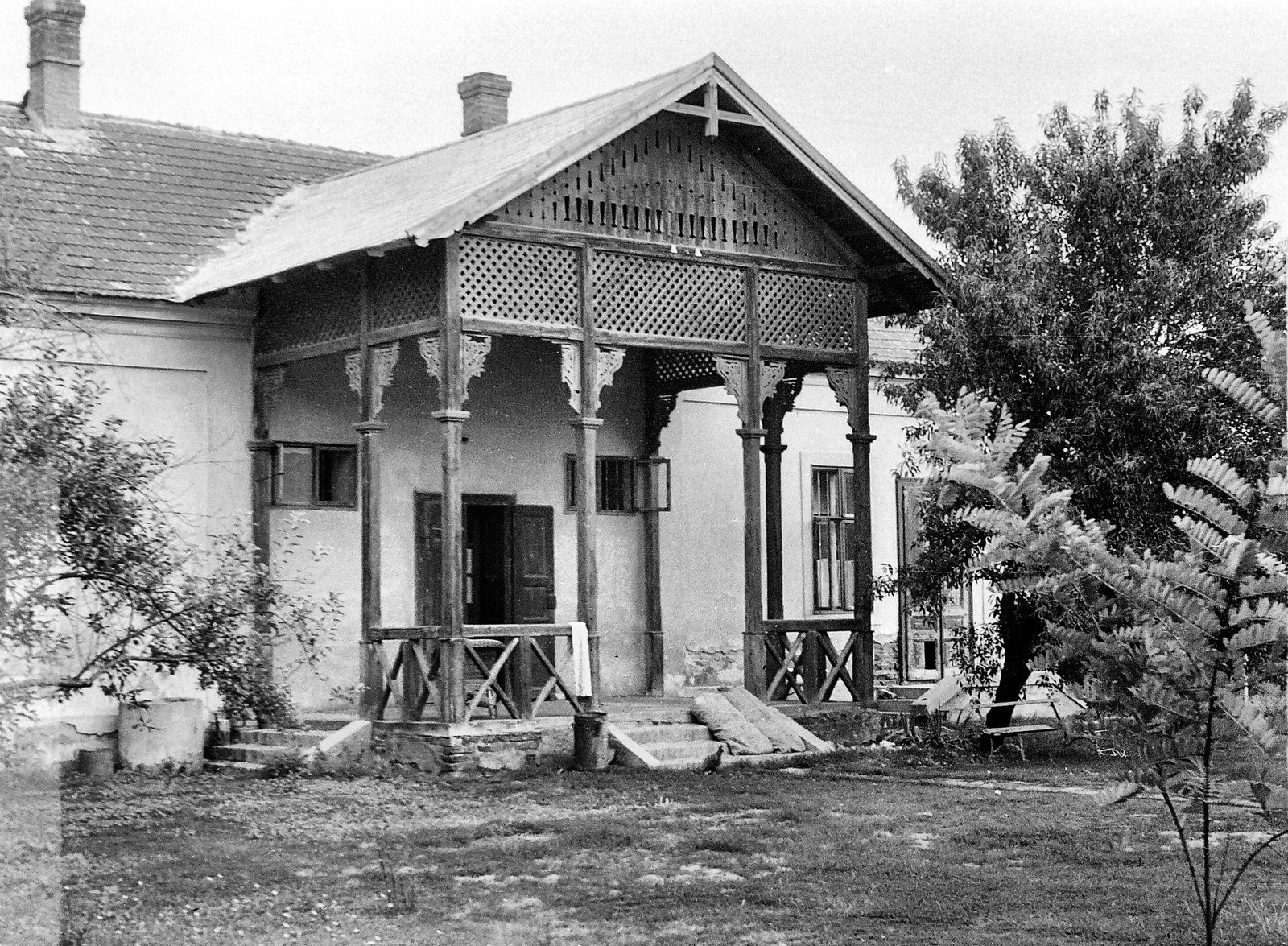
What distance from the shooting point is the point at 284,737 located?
51.3 ft

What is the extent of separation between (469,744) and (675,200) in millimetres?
5360

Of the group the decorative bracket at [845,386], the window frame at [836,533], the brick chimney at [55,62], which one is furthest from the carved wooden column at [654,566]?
the brick chimney at [55,62]

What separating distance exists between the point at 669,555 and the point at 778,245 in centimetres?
420

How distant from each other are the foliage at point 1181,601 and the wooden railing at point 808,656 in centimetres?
939

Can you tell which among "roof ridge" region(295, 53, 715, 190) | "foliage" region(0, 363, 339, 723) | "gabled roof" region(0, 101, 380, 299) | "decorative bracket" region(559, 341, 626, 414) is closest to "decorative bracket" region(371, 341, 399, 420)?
"decorative bracket" region(559, 341, 626, 414)

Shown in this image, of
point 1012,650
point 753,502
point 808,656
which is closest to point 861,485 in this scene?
point 753,502

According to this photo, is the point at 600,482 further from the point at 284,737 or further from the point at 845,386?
the point at 284,737

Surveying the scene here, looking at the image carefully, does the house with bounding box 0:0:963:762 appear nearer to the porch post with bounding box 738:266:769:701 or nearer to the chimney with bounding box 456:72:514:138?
the porch post with bounding box 738:266:769:701

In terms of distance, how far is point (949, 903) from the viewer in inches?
367

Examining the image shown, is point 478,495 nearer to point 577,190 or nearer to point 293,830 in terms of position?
point 577,190

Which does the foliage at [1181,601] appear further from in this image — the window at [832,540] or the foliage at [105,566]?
the window at [832,540]

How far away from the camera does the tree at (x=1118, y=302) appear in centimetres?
1510

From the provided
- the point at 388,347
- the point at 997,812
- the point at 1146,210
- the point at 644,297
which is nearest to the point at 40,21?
the point at 388,347

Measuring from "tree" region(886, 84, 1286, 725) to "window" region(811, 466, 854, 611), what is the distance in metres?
4.74
